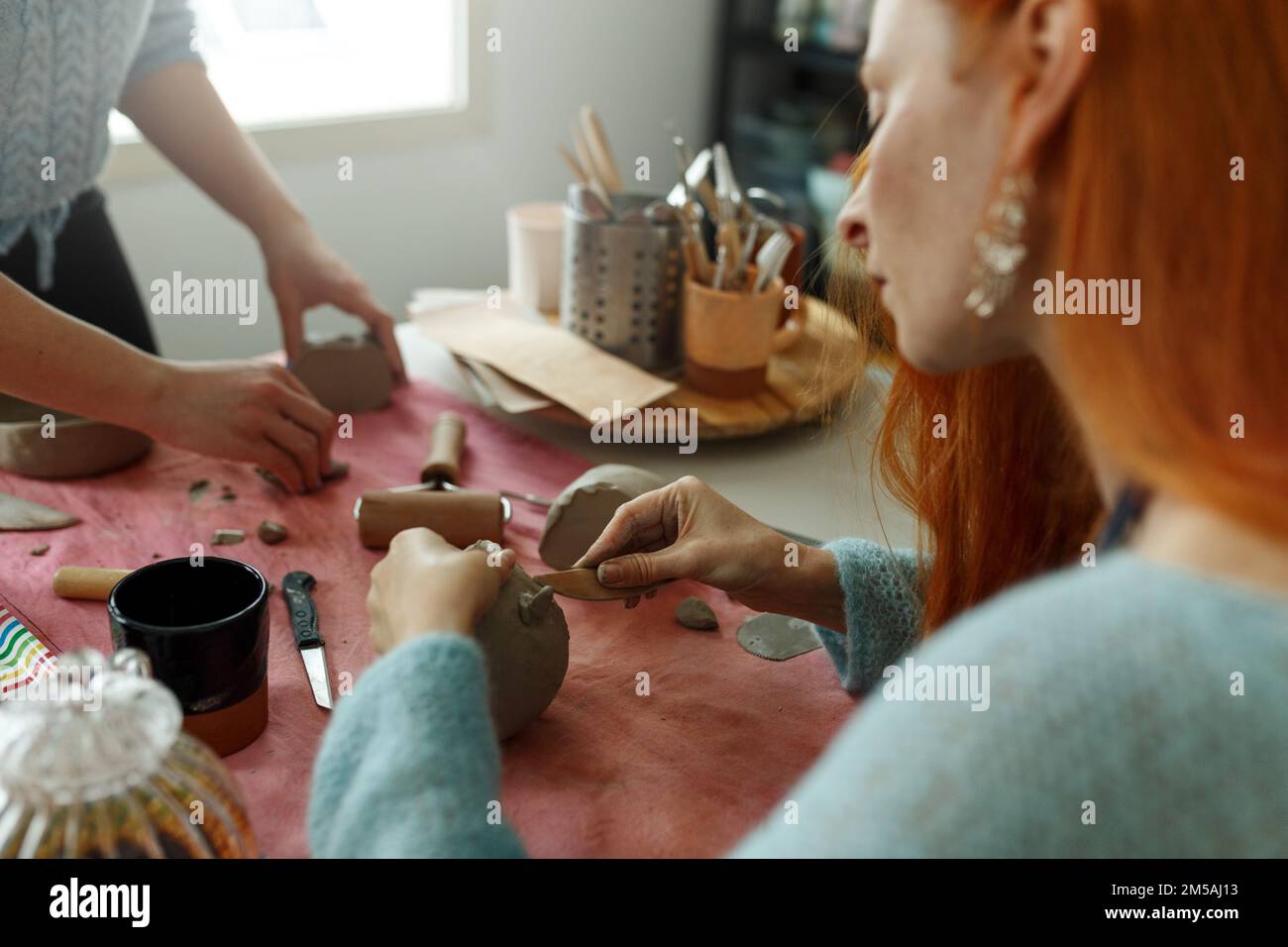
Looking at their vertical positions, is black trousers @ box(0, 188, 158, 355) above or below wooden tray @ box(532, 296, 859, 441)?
above

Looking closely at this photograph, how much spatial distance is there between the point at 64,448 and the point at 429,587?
0.62 metres

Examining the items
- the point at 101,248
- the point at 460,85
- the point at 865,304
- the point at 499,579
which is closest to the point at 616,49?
the point at 460,85

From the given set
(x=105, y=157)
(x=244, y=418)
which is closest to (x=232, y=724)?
(x=244, y=418)

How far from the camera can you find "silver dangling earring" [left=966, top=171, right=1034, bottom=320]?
2.03 feet

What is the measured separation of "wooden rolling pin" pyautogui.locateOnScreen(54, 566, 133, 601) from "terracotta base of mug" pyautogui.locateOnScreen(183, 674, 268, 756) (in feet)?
0.77

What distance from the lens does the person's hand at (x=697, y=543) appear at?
97cm

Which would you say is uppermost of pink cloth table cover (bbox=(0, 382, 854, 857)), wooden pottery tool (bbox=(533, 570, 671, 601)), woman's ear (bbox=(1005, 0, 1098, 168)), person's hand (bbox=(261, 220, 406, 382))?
woman's ear (bbox=(1005, 0, 1098, 168))

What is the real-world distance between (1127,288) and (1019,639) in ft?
0.62

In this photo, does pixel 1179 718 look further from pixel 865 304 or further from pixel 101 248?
pixel 101 248

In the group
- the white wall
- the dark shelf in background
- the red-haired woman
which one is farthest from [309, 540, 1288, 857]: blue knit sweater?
the dark shelf in background

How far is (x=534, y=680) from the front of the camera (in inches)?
33.9

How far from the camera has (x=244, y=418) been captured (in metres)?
1.18

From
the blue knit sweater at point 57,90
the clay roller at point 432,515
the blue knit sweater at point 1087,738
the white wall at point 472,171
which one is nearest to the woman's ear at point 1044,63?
the blue knit sweater at point 1087,738

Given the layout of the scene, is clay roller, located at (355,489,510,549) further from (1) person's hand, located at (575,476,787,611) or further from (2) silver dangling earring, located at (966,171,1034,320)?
(2) silver dangling earring, located at (966,171,1034,320)
